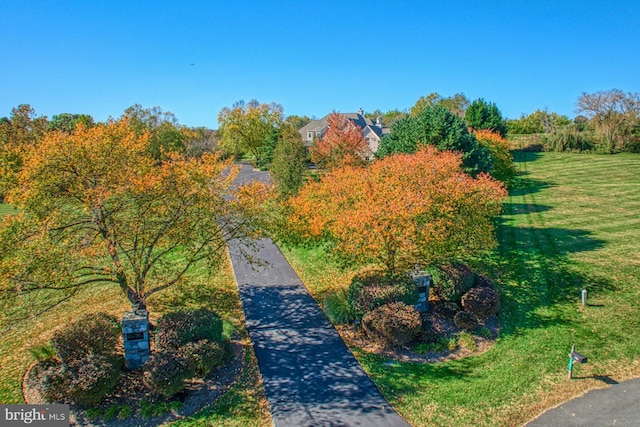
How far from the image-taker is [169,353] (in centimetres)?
1055

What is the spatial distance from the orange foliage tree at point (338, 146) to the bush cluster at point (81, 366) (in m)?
24.4

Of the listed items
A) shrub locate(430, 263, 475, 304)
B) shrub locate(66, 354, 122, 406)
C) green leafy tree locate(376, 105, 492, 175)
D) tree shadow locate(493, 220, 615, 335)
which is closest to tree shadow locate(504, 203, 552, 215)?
green leafy tree locate(376, 105, 492, 175)

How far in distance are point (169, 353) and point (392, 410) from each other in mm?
6199

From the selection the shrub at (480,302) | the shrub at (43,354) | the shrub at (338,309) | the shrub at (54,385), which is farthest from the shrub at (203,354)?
the shrub at (480,302)

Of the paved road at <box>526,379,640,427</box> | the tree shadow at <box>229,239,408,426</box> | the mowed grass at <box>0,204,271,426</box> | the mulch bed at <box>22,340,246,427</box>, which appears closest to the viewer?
the paved road at <box>526,379,640,427</box>

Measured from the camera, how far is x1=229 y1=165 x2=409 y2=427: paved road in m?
9.57

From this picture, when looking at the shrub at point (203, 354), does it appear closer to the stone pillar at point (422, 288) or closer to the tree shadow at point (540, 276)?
the stone pillar at point (422, 288)

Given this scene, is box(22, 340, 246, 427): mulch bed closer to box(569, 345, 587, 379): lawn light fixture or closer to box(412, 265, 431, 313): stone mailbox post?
box(412, 265, 431, 313): stone mailbox post

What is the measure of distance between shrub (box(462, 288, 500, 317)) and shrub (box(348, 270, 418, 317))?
1.92m

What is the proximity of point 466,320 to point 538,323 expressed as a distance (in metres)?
2.75

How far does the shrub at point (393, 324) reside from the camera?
39.9 ft

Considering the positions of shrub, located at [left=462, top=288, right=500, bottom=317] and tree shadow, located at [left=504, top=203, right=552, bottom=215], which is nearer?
shrub, located at [left=462, top=288, right=500, bottom=317]

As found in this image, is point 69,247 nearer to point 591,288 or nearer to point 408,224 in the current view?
point 408,224

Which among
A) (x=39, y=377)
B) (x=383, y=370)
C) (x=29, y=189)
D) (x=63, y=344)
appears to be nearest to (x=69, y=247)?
(x=29, y=189)
